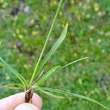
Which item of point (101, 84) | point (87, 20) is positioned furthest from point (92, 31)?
point (101, 84)

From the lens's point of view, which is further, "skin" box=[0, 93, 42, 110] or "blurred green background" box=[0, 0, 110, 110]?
"blurred green background" box=[0, 0, 110, 110]

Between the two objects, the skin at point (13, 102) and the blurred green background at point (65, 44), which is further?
the blurred green background at point (65, 44)

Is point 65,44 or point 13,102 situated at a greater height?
point 13,102

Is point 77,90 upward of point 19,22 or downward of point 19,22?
downward

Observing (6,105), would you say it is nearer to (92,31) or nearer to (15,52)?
(15,52)

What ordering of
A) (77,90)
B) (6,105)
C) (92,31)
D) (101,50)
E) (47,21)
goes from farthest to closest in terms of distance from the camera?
(47,21)
(92,31)
(101,50)
(77,90)
(6,105)

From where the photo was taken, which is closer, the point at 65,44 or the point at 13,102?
the point at 13,102

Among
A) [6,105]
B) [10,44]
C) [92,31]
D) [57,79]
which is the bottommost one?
[57,79]

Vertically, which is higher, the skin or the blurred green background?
the skin
